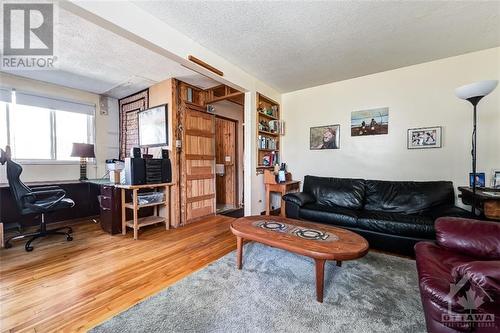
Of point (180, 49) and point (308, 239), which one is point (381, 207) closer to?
point (308, 239)

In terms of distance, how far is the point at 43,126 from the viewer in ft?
11.4

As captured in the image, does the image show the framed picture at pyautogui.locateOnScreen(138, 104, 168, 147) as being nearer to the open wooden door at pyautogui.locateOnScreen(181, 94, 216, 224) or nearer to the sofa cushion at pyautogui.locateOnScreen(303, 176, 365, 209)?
the open wooden door at pyautogui.locateOnScreen(181, 94, 216, 224)

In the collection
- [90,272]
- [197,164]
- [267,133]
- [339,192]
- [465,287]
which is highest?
[267,133]

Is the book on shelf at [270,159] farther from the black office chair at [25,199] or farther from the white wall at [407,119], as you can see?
the black office chair at [25,199]

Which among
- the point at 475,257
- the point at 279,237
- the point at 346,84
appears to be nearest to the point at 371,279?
the point at 475,257

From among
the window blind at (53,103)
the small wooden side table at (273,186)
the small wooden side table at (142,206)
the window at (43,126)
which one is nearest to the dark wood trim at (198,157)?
the small wooden side table at (142,206)

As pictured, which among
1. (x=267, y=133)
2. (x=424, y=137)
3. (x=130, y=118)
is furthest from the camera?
(x=130, y=118)

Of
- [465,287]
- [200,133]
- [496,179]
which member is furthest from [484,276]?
[200,133]

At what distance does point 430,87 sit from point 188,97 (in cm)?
373

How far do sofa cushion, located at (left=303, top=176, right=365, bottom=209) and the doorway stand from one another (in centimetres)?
207

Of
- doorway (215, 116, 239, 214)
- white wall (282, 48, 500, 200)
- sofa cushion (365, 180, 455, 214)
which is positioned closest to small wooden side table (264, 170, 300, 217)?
white wall (282, 48, 500, 200)

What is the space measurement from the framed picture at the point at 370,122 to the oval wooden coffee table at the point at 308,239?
2.14 m

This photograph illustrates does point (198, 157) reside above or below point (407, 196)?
above

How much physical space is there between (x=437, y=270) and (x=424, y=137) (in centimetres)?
247
